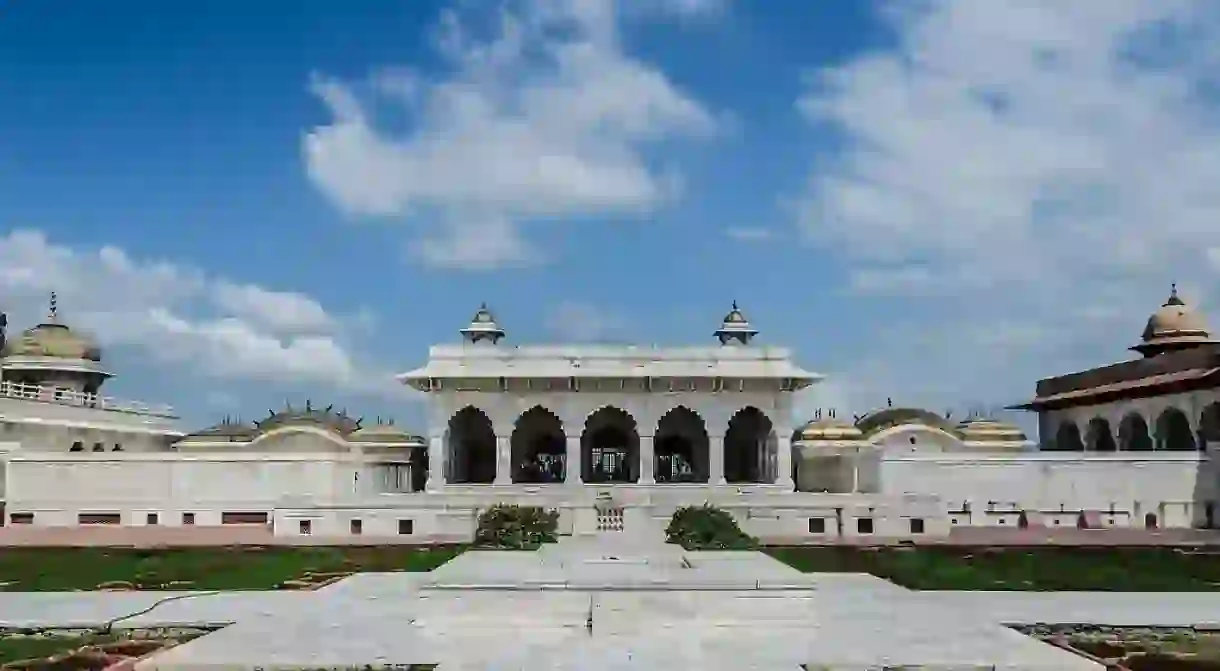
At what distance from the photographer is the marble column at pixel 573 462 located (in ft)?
103

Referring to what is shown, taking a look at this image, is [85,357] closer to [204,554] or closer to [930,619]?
[204,554]

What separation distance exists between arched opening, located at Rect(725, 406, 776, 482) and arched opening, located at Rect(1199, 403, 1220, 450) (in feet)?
41.2

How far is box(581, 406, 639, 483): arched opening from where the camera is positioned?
3594 centimetres

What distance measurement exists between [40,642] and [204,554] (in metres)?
10.2

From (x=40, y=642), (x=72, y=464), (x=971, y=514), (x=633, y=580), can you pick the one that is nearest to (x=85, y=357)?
(x=72, y=464)

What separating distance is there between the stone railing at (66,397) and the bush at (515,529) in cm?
1883

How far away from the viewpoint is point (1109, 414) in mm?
40750

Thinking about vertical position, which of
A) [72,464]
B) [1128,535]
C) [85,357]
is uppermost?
[85,357]

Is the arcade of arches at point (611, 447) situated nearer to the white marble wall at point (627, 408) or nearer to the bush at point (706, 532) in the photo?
the white marble wall at point (627, 408)

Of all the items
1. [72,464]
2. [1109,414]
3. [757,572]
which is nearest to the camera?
[757,572]

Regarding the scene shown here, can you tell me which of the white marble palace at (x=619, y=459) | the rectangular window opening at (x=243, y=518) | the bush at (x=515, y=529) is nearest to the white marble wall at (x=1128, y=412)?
the white marble palace at (x=619, y=459)

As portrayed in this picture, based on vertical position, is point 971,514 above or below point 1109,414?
below

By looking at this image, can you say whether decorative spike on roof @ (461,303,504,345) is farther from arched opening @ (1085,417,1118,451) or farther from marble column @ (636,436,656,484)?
arched opening @ (1085,417,1118,451)

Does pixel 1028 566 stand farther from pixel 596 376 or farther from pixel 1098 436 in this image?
pixel 1098 436
